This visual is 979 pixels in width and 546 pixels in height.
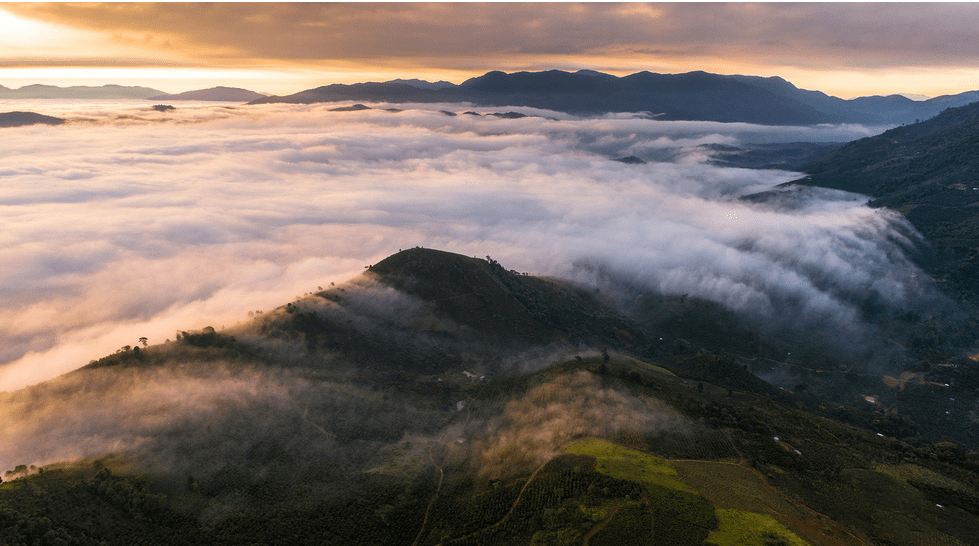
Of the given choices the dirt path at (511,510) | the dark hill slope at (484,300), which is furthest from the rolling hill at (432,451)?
the dark hill slope at (484,300)

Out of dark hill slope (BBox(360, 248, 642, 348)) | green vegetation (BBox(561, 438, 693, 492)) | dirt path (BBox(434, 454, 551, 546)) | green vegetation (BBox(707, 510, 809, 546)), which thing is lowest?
dirt path (BBox(434, 454, 551, 546))

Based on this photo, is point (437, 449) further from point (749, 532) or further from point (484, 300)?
point (484, 300)

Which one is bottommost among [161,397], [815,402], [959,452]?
[815,402]

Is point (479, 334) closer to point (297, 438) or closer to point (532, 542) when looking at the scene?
point (297, 438)

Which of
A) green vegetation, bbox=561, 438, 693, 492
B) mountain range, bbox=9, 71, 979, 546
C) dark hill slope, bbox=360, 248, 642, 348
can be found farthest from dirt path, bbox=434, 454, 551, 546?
dark hill slope, bbox=360, 248, 642, 348

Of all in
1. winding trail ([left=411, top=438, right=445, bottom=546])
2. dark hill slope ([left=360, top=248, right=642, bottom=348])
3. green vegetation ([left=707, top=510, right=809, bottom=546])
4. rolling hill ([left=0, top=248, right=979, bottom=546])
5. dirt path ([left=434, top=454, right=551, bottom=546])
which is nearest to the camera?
green vegetation ([left=707, top=510, right=809, bottom=546])

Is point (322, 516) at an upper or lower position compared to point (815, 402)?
upper

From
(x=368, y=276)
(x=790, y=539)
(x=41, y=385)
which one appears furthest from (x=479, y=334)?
(x=41, y=385)

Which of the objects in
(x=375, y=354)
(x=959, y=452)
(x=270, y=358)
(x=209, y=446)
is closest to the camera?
(x=209, y=446)

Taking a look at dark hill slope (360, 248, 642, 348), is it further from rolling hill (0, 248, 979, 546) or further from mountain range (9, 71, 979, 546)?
rolling hill (0, 248, 979, 546)
